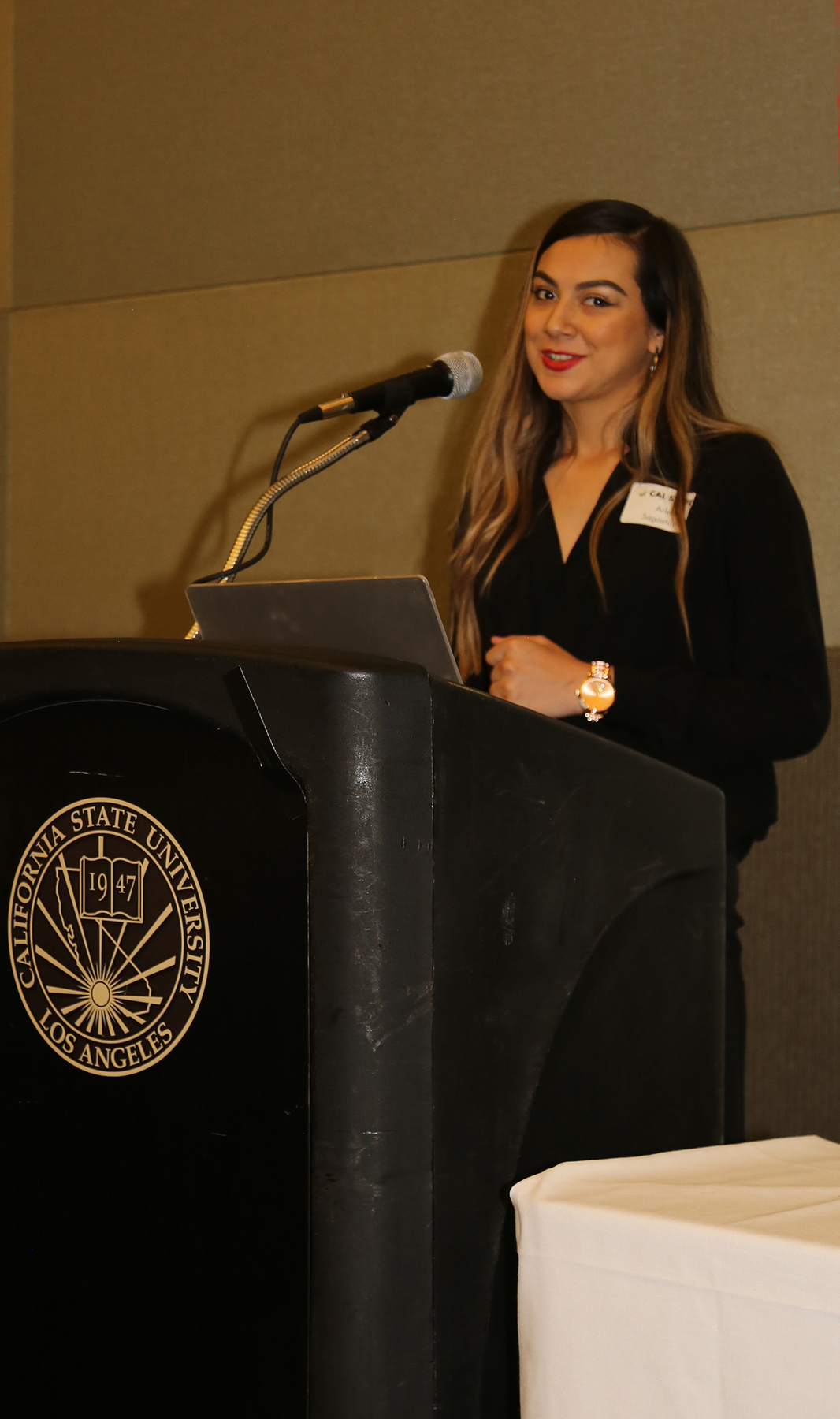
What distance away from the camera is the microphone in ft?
3.32

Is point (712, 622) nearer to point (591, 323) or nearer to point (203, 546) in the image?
point (591, 323)

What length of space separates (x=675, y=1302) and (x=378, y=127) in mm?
2018

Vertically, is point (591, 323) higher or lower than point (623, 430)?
higher

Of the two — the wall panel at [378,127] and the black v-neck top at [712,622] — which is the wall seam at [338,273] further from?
the black v-neck top at [712,622]

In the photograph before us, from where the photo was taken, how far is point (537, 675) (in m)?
1.12

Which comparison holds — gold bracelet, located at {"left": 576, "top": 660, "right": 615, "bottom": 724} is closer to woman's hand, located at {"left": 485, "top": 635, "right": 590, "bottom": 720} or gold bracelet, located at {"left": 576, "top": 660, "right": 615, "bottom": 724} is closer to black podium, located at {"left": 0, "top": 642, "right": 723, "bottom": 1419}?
woman's hand, located at {"left": 485, "top": 635, "right": 590, "bottom": 720}

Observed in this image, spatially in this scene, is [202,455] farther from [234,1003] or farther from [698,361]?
[234,1003]

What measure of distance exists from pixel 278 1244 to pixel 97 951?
0.46ft

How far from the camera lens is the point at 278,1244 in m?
0.50

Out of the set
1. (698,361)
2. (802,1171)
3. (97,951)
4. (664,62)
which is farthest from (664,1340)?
(664,62)

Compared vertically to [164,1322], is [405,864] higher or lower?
higher

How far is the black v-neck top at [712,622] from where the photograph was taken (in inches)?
48.8

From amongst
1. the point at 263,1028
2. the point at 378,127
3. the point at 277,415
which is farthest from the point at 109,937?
the point at 378,127

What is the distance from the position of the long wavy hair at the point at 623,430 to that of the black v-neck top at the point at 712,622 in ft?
Answer: 0.07
